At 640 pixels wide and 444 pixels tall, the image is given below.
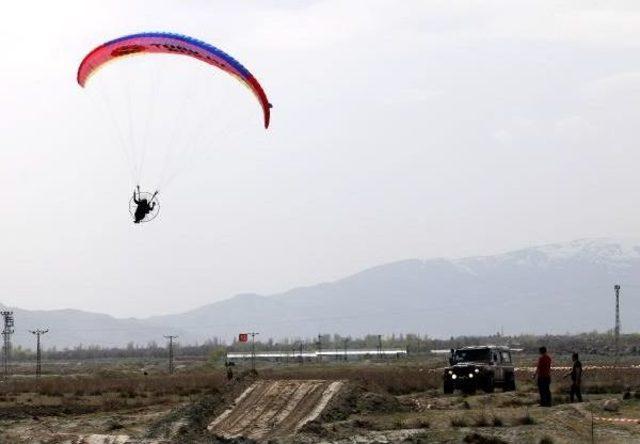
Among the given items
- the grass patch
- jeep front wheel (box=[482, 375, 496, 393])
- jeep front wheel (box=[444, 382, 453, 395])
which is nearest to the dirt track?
the grass patch

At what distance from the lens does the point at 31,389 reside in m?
58.2

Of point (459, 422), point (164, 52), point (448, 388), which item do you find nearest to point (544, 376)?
point (459, 422)

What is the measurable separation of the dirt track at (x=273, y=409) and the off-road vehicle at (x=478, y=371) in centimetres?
791

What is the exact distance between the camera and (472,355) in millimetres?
43312

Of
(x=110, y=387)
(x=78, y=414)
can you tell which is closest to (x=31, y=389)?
(x=110, y=387)

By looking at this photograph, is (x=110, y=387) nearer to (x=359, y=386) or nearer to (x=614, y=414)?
(x=359, y=386)

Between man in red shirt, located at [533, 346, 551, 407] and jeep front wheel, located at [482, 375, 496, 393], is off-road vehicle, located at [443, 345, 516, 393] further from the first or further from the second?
man in red shirt, located at [533, 346, 551, 407]

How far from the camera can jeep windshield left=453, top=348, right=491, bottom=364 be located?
43031mm

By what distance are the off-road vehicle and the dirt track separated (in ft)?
26.0

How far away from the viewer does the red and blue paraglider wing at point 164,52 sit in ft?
122

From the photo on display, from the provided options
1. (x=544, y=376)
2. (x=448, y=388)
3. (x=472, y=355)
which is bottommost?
(x=448, y=388)

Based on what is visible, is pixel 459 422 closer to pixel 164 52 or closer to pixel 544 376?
pixel 544 376

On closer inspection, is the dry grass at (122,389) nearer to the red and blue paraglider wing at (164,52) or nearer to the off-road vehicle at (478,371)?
the off-road vehicle at (478,371)

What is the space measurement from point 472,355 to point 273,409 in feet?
38.0
